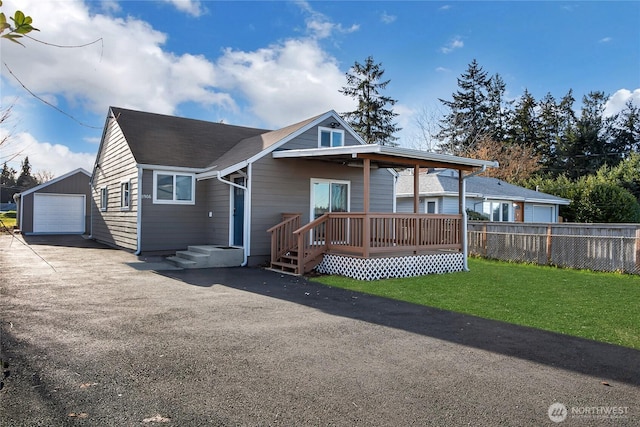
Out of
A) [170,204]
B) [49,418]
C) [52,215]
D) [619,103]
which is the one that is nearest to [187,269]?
[170,204]

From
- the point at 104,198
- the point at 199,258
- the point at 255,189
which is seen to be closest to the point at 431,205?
the point at 255,189

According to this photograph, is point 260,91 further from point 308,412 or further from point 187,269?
point 308,412

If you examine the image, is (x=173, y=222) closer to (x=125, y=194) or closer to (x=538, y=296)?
(x=125, y=194)

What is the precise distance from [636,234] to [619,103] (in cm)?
3819

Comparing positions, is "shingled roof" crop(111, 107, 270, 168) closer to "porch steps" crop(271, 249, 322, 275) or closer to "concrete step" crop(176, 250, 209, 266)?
"concrete step" crop(176, 250, 209, 266)

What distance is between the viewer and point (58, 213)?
24156 mm

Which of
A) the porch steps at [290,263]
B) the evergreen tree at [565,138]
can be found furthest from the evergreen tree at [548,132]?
the porch steps at [290,263]

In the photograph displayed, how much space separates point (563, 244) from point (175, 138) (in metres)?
13.2

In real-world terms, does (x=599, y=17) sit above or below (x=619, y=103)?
below

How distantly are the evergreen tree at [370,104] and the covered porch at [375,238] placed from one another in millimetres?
28162

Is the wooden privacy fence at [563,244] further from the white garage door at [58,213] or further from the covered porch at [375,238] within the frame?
the white garage door at [58,213]

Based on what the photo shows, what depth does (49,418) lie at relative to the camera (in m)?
2.87

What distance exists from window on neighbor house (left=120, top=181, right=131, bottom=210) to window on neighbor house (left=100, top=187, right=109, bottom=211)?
2.70 metres

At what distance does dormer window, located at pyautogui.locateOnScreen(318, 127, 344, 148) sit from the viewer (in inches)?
540
